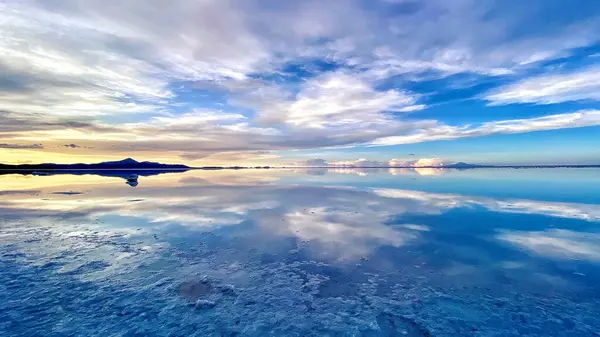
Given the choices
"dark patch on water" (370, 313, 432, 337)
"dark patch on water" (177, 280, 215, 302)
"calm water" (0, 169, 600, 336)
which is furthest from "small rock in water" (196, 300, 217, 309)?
"dark patch on water" (370, 313, 432, 337)

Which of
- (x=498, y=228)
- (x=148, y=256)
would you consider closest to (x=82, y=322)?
(x=148, y=256)

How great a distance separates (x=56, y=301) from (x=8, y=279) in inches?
86.1

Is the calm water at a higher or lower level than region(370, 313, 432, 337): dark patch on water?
higher

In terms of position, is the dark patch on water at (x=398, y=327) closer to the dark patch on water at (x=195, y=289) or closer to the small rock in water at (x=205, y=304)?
the small rock in water at (x=205, y=304)

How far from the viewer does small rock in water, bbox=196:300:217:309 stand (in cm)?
570

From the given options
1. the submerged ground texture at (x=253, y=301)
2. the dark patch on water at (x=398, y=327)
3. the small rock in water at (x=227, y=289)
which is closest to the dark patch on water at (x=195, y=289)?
the submerged ground texture at (x=253, y=301)

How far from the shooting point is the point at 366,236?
35.3ft

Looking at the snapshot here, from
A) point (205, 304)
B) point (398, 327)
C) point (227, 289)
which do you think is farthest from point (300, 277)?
point (398, 327)

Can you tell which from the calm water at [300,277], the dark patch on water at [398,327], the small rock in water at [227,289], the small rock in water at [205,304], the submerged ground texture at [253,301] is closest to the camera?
the dark patch on water at [398,327]

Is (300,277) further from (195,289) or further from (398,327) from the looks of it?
(398,327)

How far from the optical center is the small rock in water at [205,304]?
570cm

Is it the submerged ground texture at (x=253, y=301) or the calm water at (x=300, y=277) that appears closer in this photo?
the submerged ground texture at (x=253, y=301)

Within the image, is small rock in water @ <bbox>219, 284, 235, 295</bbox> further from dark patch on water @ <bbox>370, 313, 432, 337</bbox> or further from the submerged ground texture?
dark patch on water @ <bbox>370, 313, 432, 337</bbox>

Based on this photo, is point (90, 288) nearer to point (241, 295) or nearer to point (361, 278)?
point (241, 295)
